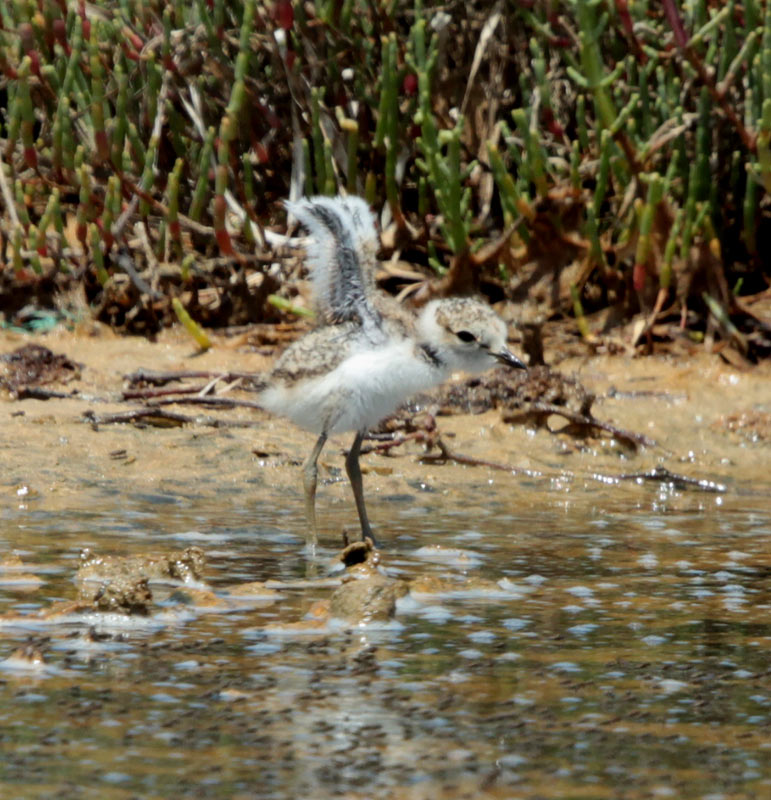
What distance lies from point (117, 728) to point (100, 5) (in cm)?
594

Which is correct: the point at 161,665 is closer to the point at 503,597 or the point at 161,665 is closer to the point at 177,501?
the point at 503,597

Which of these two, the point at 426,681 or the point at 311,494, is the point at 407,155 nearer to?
the point at 311,494

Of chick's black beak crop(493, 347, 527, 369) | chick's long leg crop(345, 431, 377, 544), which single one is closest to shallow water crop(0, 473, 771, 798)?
chick's long leg crop(345, 431, 377, 544)

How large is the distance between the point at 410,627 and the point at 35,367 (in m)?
3.71

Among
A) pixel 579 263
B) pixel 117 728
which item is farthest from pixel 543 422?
pixel 117 728

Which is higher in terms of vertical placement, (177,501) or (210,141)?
(210,141)

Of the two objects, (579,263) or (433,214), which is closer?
(579,263)

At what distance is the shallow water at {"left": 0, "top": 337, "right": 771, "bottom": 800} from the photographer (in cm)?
242

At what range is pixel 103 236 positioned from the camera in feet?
24.5

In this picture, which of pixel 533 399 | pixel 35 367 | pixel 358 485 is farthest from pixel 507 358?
pixel 35 367

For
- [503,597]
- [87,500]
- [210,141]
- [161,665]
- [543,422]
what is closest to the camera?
[161,665]

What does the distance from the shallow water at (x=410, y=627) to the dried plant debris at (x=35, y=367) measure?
326 mm

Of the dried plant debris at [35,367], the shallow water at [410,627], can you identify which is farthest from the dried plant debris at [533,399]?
the dried plant debris at [35,367]

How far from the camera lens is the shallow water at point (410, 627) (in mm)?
2420
